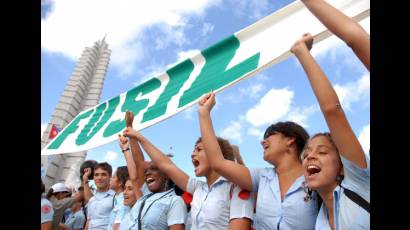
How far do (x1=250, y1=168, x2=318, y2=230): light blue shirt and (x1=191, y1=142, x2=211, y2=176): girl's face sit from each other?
608mm

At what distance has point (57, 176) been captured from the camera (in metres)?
37.7

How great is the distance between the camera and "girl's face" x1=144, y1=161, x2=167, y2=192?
11.6 feet

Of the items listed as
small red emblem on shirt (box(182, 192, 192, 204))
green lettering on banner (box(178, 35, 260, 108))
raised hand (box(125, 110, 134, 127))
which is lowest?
small red emblem on shirt (box(182, 192, 192, 204))

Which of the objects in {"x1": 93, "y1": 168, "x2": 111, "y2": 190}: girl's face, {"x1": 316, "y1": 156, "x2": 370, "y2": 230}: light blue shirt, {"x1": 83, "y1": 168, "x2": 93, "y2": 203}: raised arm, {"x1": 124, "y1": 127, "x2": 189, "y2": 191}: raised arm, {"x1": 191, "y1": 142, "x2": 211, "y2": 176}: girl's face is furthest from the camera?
{"x1": 83, "y1": 168, "x2": 93, "y2": 203}: raised arm

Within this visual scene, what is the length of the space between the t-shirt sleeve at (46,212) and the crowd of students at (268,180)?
2cm

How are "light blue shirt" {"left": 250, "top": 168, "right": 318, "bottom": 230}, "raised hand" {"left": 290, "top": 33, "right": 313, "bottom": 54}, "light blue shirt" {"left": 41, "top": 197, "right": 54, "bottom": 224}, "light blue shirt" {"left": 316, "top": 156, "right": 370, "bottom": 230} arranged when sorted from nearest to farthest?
"light blue shirt" {"left": 316, "top": 156, "right": 370, "bottom": 230} < "raised hand" {"left": 290, "top": 33, "right": 313, "bottom": 54} < "light blue shirt" {"left": 250, "top": 168, "right": 318, "bottom": 230} < "light blue shirt" {"left": 41, "top": 197, "right": 54, "bottom": 224}

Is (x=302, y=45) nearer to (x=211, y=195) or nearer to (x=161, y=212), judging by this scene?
(x=211, y=195)

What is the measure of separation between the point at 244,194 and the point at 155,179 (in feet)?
3.66

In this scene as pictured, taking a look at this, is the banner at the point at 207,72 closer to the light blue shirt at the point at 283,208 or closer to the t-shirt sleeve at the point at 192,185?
the t-shirt sleeve at the point at 192,185

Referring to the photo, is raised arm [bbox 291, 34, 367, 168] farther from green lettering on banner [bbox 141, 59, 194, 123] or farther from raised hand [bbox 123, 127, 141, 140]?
green lettering on banner [bbox 141, 59, 194, 123]

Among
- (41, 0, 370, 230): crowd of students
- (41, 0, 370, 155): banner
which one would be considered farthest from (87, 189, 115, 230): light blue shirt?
(41, 0, 370, 155): banner

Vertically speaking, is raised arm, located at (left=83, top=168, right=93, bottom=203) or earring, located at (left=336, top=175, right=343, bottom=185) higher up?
raised arm, located at (left=83, top=168, right=93, bottom=203)
